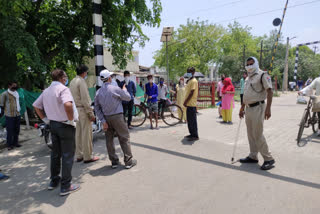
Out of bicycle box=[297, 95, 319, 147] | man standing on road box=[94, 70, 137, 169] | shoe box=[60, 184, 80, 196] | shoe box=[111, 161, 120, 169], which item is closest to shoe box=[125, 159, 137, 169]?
man standing on road box=[94, 70, 137, 169]

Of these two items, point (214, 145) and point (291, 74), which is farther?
point (291, 74)

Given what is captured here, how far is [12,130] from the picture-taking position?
18.8 feet

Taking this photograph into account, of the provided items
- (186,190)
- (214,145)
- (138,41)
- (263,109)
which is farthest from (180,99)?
(186,190)

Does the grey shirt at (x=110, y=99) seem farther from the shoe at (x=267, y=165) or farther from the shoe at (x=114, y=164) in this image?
the shoe at (x=267, y=165)

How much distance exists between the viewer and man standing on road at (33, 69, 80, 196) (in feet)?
10.3

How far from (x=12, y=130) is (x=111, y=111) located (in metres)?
3.37

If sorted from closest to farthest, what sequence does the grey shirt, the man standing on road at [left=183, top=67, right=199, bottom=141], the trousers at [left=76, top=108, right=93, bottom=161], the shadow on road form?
the shadow on road → the grey shirt → the trousers at [left=76, top=108, right=93, bottom=161] → the man standing on road at [left=183, top=67, right=199, bottom=141]

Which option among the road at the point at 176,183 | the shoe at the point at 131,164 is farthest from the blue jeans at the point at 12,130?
the shoe at the point at 131,164

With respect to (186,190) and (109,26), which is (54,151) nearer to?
(186,190)

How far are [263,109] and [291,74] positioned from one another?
39.7 meters

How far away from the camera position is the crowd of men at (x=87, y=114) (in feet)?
10.5

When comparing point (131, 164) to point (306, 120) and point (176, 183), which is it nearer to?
point (176, 183)

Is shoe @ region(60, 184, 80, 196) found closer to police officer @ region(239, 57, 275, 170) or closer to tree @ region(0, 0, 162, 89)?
police officer @ region(239, 57, 275, 170)

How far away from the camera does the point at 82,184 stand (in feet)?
11.9
